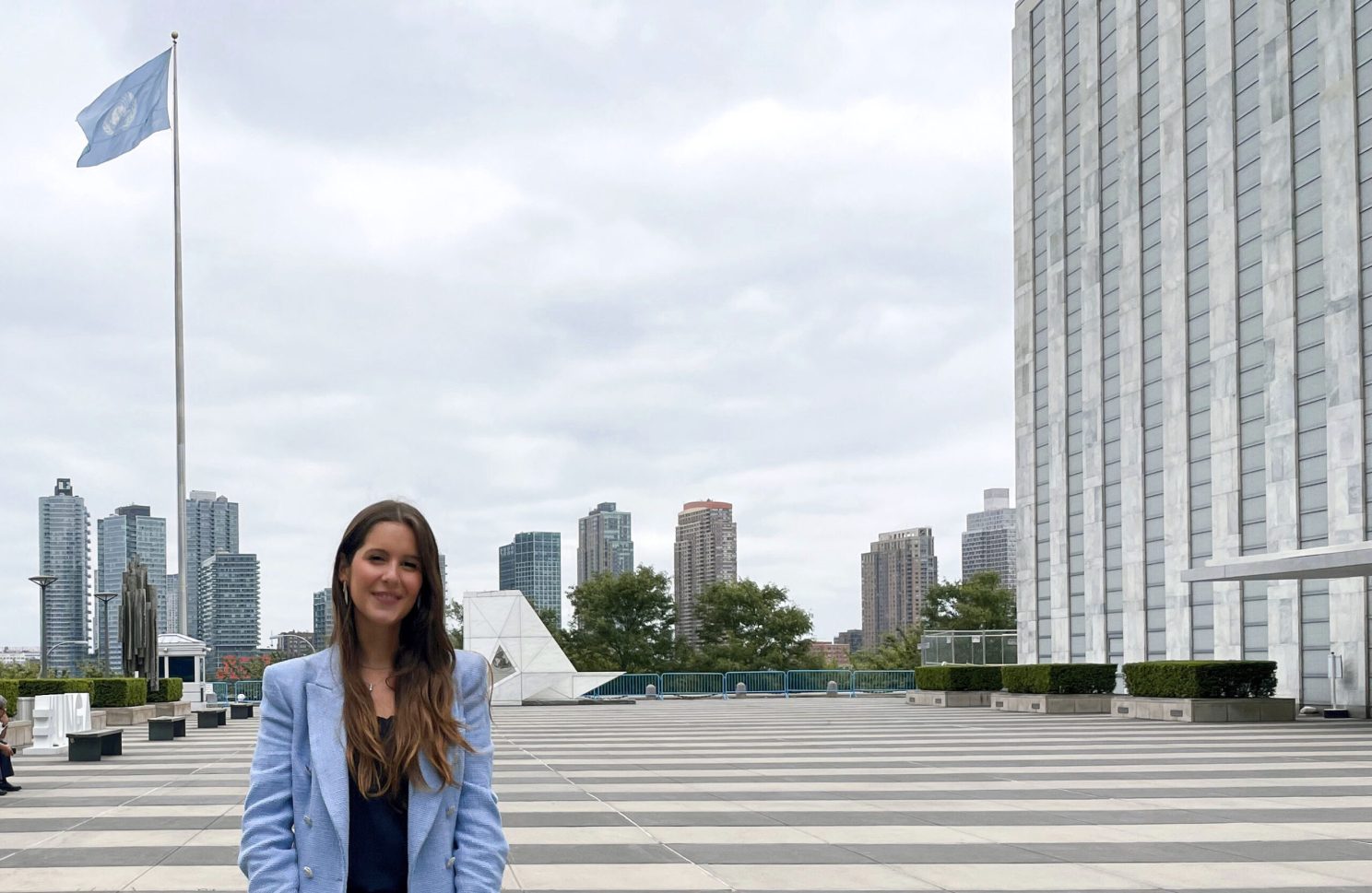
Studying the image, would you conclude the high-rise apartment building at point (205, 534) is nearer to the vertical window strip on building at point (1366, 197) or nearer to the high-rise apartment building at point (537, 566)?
the high-rise apartment building at point (537, 566)

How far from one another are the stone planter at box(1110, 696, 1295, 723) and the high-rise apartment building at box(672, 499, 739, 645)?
90240 mm

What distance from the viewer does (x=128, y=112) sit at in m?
33.7

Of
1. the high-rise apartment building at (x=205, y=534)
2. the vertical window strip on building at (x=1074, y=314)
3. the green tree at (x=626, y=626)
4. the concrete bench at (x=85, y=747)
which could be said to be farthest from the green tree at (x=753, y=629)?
the high-rise apartment building at (x=205, y=534)

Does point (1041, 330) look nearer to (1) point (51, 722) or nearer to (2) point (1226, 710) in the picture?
(2) point (1226, 710)

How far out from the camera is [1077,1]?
48.7m

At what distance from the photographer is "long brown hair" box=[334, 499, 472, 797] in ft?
10.5

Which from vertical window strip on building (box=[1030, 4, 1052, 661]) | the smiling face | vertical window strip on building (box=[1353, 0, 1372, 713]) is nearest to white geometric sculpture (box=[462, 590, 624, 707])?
vertical window strip on building (box=[1030, 4, 1052, 661])

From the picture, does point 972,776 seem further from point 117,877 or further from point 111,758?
point 111,758

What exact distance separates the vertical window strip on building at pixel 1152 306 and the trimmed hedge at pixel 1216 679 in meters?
12.0

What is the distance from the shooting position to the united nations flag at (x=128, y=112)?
33031mm

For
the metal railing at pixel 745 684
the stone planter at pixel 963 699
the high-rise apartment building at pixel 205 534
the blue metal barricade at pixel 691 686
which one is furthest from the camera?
the high-rise apartment building at pixel 205 534

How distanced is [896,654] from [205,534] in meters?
113

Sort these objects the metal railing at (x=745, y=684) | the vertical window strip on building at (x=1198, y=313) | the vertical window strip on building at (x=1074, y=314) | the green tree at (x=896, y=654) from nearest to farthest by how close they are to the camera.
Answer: the vertical window strip on building at (x=1198, y=313)
the vertical window strip on building at (x=1074, y=314)
the metal railing at (x=745, y=684)
the green tree at (x=896, y=654)

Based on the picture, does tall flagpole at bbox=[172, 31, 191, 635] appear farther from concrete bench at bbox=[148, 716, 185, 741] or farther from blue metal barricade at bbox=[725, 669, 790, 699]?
blue metal barricade at bbox=[725, 669, 790, 699]
